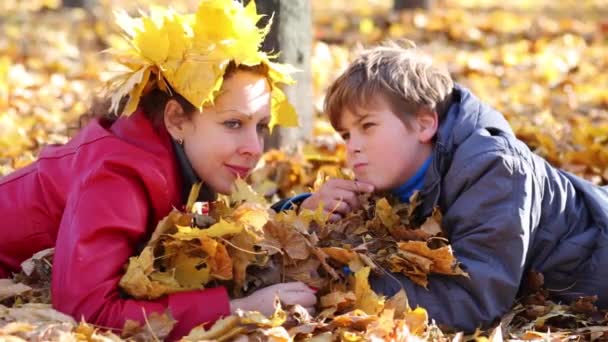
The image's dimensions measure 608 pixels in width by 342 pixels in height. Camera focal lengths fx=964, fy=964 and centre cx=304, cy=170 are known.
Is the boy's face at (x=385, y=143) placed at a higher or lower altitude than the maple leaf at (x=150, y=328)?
higher

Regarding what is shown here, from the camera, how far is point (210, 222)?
324 cm

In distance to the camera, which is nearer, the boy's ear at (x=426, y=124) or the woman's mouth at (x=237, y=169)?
the woman's mouth at (x=237, y=169)

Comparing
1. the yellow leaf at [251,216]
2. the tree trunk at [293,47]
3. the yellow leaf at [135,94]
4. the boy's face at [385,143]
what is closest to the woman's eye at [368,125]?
the boy's face at [385,143]

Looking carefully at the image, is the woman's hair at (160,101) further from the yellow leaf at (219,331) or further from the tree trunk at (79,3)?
the tree trunk at (79,3)

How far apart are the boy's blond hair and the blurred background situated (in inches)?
31.1

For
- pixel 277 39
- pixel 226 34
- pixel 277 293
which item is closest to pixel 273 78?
pixel 226 34

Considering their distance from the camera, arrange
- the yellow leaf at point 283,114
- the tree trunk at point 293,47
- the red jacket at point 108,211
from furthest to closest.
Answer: the tree trunk at point 293,47
the yellow leaf at point 283,114
the red jacket at point 108,211

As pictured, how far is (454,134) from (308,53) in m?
2.29

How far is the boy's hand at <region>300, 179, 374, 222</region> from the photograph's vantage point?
3.58m

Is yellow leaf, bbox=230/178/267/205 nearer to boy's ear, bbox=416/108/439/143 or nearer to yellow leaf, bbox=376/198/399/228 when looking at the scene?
yellow leaf, bbox=376/198/399/228

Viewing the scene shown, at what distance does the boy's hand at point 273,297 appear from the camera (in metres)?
3.01

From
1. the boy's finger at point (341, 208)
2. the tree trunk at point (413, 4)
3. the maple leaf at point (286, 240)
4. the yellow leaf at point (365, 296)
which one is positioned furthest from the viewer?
the tree trunk at point (413, 4)

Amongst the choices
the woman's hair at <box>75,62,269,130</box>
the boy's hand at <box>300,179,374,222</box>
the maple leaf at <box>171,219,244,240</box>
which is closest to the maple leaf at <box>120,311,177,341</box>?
the maple leaf at <box>171,219,244,240</box>

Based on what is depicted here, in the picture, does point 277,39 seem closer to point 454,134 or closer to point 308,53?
point 308,53
